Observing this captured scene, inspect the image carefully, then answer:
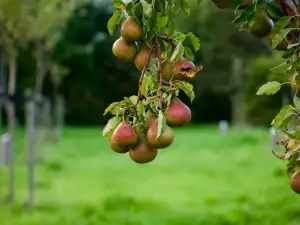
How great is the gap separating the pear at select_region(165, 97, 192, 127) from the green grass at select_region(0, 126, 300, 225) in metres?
4.89

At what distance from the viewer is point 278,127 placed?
1.48 m

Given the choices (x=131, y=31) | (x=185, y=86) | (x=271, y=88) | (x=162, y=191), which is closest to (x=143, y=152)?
(x=185, y=86)

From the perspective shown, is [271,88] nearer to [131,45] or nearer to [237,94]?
[131,45]

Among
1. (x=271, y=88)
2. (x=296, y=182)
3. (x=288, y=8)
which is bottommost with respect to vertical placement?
(x=296, y=182)

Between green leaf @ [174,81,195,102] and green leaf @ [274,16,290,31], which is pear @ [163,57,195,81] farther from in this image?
green leaf @ [274,16,290,31]

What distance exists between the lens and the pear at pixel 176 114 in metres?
1.27

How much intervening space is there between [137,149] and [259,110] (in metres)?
20.6

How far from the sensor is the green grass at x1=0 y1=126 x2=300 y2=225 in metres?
6.41

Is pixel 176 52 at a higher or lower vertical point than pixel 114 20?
lower

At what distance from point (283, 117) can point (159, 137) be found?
0.34 metres

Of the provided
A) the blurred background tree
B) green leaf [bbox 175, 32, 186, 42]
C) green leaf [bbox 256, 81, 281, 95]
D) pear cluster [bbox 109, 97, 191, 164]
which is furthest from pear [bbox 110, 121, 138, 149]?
the blurred background tree

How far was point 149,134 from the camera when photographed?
4.20 feet

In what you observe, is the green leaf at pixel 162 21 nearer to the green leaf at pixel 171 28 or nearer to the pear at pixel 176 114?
the green leaf at pixel 171 28

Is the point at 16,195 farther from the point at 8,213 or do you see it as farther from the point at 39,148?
the point at 39,148
